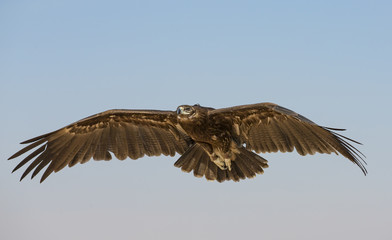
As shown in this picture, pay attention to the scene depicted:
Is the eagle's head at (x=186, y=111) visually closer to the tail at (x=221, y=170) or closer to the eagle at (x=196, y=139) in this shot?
the eagle at (x=196, y=139)

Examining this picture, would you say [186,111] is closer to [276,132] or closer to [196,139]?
[196,139]

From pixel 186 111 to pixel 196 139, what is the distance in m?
0.71

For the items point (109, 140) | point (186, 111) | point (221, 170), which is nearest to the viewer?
point (186, 111)

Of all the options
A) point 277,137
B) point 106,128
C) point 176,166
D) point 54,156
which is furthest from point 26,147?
point 277,137

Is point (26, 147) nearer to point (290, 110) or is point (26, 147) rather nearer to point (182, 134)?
point (182, 134)

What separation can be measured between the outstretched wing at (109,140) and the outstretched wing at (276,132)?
48.6 inches

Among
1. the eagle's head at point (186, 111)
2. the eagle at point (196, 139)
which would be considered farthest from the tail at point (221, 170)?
the eagle's head at point (186, 111)

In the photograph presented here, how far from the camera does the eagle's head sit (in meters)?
10.1

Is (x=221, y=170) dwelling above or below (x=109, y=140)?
below

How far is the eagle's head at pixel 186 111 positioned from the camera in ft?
33.0

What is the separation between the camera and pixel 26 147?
11.0 m

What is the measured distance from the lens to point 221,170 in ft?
36.2

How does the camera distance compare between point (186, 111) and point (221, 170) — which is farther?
point (221, 170)

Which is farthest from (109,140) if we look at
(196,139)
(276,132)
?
(276,132)
